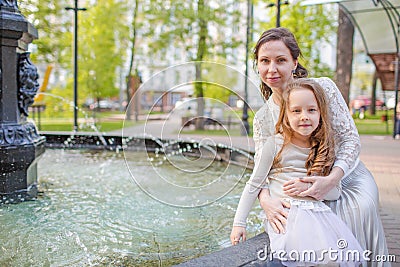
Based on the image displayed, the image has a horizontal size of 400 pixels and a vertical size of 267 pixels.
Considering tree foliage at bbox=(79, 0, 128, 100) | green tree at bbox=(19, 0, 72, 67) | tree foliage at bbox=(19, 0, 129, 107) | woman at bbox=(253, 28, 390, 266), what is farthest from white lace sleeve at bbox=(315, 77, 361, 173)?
green tree at bbox=(19, 0, 72, 67)

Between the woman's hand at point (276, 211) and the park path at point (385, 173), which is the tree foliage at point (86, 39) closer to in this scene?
the park path at point (385, 173)

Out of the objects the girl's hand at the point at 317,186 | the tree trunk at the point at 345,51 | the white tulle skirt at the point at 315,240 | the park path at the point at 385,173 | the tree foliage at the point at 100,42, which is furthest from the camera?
the tree foliage at the point at 100,42

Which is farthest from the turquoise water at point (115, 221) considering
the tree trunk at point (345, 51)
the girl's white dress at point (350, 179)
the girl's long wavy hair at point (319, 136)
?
the tree trunk at point (345, 51)

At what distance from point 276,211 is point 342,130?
0.67 m

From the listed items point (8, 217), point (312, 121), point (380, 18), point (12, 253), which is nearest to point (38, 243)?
point (12, 253)

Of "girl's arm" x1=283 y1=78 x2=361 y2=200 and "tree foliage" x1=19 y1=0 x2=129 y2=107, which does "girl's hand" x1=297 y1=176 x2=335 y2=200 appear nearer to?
"girl's arm" x1=283 y1=78 x2=361 y2=200

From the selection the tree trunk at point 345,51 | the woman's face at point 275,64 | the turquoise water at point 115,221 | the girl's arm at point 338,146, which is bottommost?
the turquoise water at point 115,221

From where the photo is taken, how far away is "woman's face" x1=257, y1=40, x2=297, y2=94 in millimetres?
2611

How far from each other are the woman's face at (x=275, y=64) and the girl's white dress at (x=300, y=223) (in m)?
0.37

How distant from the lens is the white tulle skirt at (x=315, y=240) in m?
2.25

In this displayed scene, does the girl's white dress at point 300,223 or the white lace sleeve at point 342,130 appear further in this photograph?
the white lace sleeve at point 342,130

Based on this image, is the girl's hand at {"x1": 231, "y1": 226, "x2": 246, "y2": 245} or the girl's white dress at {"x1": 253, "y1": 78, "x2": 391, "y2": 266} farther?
the girl's hand at {"x1": 231, "y1": 226, "x2": 246, "y2": 245}

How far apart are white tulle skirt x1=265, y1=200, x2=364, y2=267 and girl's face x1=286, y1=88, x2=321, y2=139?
0.43m

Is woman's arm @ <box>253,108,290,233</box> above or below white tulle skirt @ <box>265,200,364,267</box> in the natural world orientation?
above
